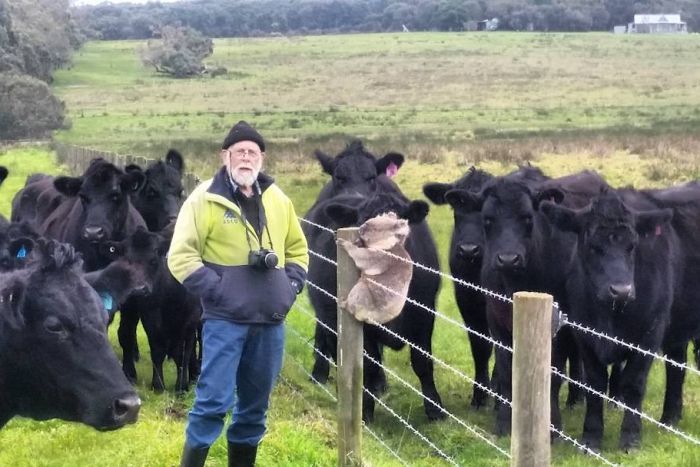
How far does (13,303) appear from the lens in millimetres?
4879

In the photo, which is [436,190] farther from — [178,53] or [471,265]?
[178,53]

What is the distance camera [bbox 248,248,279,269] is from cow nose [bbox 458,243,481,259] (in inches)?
138

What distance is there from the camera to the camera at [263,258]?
5289 millimetres

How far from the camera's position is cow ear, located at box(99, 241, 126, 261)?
28.2 ft

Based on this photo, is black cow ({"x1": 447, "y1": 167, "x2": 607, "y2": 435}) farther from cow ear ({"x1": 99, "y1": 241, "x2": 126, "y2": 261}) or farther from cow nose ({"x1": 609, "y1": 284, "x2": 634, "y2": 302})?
cow ear ({"x1": 99, "y1": 241, "x2": 126, "y2": 261})

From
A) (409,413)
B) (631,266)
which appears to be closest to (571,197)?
(631,266)

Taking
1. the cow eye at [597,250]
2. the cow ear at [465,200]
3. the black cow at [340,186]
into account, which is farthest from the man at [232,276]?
the black cow at [340,186]

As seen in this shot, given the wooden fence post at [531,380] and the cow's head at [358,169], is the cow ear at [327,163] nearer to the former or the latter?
the cow's head at [358,169]

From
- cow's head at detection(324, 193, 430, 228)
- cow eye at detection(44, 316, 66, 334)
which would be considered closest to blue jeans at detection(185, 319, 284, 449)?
cow eye at detection(44, 316, 66, 334)

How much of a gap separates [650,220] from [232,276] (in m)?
3.55

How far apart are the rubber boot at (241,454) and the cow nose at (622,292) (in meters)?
2.82

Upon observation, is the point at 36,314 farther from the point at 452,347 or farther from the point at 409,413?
the point at 452,347

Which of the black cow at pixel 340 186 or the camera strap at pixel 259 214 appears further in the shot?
the black cow at pixel 340 186

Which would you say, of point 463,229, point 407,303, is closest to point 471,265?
point 463,229
